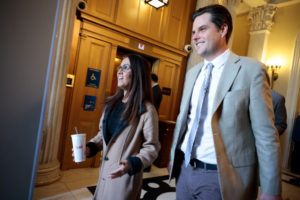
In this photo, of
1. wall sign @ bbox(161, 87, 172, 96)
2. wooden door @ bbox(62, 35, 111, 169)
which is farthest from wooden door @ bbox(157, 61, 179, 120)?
wooden door @ bbox(62, 35, 111, 169)

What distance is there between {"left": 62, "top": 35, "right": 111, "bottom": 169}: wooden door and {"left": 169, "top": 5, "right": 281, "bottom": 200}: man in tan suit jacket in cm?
317

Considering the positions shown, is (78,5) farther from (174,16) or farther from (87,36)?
(174,16)

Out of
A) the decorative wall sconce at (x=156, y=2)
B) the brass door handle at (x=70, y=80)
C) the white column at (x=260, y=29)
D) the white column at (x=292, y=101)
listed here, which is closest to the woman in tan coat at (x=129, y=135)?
the brass door handle at (x=70, y=80)

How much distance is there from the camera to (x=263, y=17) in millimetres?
7457

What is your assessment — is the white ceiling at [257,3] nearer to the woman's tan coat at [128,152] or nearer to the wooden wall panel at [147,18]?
the wooden wall panel at [147,18]

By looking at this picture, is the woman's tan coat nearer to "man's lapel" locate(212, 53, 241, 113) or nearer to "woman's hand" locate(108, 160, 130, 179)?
"woman's hand" locate(108, 160, 130, 179)

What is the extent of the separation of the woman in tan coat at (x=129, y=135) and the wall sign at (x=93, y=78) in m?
2.64

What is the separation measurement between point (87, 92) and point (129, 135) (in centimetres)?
293

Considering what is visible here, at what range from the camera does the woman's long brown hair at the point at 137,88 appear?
1.51 metres

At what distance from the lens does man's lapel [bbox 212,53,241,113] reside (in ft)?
3.77

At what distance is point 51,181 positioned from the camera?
324 centimetres

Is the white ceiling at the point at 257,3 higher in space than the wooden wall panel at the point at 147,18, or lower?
higher

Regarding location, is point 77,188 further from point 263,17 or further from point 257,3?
point 257,3

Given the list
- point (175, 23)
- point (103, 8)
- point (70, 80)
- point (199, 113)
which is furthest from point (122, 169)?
point (175, 23)
